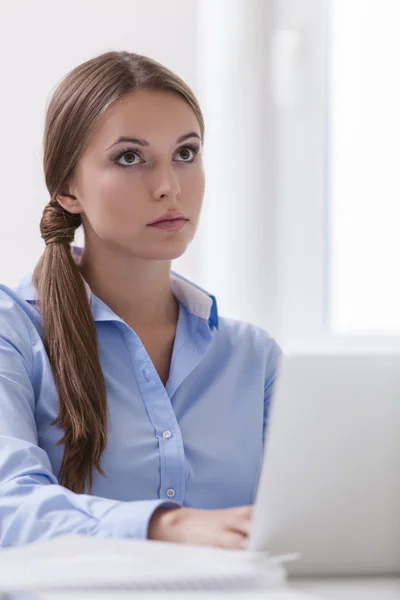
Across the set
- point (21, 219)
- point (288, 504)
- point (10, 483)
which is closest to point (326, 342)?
point (21, 219)

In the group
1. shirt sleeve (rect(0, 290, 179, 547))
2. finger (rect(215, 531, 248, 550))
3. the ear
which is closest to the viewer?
finger (rect(215, 531, 248, 550))

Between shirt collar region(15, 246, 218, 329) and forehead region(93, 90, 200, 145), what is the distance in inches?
10.8

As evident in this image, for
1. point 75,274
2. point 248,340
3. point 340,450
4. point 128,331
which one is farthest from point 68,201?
point 340,450

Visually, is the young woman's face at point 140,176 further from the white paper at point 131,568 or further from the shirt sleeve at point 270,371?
the white paper at point 131,568

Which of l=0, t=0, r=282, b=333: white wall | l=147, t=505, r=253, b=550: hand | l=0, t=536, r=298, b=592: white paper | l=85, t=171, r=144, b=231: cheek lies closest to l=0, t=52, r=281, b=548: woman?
l=85, t=171, r=144, b=231: cheek

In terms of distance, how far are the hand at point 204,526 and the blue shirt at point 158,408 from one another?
277 millimetres

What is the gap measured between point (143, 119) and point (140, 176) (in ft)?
0.34

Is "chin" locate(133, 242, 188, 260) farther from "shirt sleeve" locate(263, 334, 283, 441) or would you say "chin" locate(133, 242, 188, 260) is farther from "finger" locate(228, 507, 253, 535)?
"finger" locate(228, 507, 253, 535)

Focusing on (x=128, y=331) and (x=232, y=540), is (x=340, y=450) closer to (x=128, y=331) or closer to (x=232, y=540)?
(x=232, y=540)

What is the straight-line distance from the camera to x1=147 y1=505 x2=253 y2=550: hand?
3.27 ft

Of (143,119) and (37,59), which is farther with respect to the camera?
(37,59)

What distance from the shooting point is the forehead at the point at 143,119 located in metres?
1.60

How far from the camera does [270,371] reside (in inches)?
69.4

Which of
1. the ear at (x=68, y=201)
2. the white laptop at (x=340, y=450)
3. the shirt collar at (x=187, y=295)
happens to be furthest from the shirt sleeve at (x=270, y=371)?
the white laptop at (x=340, y=450)
